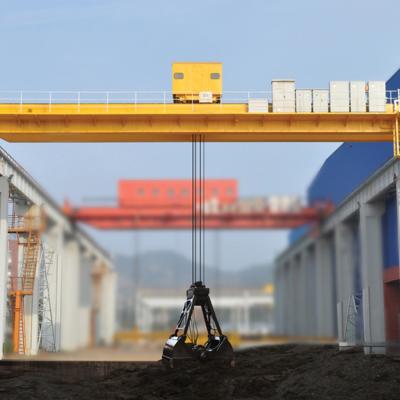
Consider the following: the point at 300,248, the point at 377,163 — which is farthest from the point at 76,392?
the point at 300,248

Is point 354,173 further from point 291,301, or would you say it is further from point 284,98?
point 291,301

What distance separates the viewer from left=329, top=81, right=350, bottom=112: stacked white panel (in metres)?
23.0

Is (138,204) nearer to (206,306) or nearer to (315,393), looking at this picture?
(206,306)

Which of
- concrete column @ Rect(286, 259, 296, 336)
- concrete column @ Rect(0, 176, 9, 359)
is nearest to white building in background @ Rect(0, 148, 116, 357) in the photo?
concrete column @ Rect(0, 176, 9, 359)

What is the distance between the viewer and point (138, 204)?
133ft

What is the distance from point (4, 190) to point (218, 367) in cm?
976

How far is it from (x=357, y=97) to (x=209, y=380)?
10.4m

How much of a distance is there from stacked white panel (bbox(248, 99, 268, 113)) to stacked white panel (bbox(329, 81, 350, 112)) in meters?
2.25

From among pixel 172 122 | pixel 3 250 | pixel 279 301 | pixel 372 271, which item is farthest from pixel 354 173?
pixel 279 301

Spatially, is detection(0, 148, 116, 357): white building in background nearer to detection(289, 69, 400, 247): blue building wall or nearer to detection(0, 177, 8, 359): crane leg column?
detection(0, 177, 8, 359): crane leg column

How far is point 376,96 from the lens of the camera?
23.2 meters

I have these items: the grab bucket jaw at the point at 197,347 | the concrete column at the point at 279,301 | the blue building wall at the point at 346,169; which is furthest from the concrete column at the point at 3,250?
the concrete column at the point at 279,301

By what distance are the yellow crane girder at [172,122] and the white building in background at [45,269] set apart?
A: 214cm

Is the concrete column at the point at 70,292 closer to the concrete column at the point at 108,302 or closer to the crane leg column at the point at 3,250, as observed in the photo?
the concrete column at the point at 108,302
